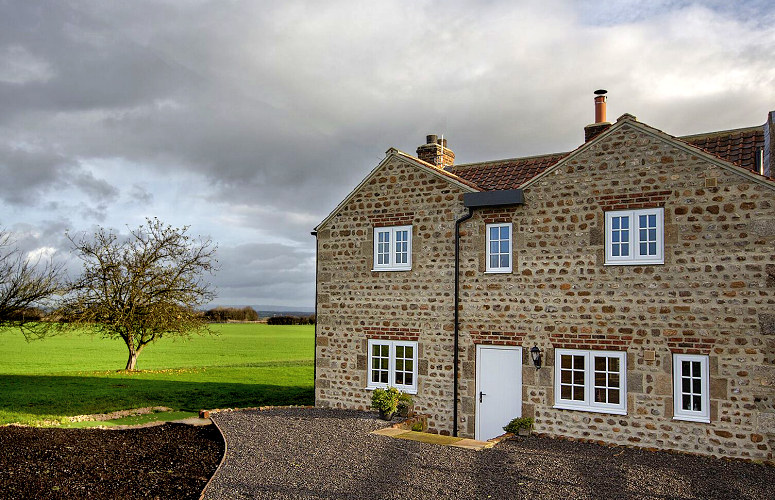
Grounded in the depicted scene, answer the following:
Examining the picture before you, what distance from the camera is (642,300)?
521 inches

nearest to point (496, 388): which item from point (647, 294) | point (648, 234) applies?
point (647, 294)

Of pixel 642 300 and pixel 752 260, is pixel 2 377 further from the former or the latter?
pixel 752 260

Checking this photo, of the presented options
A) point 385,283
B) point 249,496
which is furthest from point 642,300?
point 249,496

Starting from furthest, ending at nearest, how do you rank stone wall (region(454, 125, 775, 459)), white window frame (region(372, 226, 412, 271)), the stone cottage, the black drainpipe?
white window frame (region(372, 226, 412, 271)), the black drainpipe, the stone cottage, stone wall (region(454, 125, 775, 459))

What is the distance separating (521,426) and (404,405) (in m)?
3.22

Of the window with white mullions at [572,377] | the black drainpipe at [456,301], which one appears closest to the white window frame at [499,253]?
the black drainpipe at [456,301]

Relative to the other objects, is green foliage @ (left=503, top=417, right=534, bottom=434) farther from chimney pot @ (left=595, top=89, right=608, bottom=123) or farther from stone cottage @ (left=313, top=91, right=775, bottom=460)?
chimney pot @ (left=595, top=89, right=608, bottom=123)

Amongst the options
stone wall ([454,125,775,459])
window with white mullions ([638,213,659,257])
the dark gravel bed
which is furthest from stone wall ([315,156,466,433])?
window with white mullions ([638,213,659,257])

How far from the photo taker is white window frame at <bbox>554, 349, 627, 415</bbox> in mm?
13250

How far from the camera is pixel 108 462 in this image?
11336mm

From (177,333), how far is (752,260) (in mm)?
28521

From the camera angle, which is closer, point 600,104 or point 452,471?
point 452,471

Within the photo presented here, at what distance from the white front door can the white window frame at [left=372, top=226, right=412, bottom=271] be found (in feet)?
10.2

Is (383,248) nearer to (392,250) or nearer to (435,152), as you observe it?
(392,250)
